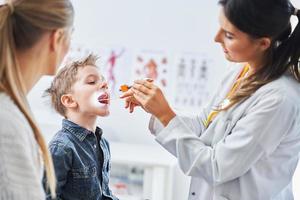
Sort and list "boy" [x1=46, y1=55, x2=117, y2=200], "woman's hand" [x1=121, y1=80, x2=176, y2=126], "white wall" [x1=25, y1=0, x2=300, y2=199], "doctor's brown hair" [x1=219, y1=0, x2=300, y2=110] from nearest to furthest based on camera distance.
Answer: "doctor's brown hair" [x1=219, y1=0, x2=300, y2=110]
"woman's hand" [x1=121, y1=80, x2=176, y2=126]
"boy" [x1=46, y1=55, x2=117, y2=200]
"white wall" [x1=25, y1=0, x2=300, y2=199]

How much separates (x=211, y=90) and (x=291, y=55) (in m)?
0.94

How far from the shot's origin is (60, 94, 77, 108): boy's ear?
1.66 meters

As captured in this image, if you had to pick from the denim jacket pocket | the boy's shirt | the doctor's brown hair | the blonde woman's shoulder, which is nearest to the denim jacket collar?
the boy's shirt

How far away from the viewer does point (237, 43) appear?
137 centimetres

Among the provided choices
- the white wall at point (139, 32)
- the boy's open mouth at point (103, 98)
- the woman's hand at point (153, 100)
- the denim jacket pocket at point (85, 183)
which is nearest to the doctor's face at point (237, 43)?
the woman's hand at point (153, 100)

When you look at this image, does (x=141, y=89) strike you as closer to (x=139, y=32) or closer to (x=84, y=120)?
(x=84, y=120)

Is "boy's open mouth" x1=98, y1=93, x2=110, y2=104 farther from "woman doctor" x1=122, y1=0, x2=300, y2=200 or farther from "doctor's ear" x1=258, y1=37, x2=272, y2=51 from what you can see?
"doctor's ear" x1=258, y1=37, x2=272, y2=51

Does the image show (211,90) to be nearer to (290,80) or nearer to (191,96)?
(191,96)

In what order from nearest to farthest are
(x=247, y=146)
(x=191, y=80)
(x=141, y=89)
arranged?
(x=247, y=146), (x=141, y=89), (x=191, y=80)

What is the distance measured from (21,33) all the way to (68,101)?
621 millimetres

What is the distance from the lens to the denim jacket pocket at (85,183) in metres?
1.54

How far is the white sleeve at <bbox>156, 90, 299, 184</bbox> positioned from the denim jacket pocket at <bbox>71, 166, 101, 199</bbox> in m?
0.29

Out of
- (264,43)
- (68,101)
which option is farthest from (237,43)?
(68,101)

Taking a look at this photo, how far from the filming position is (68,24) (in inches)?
44.9
